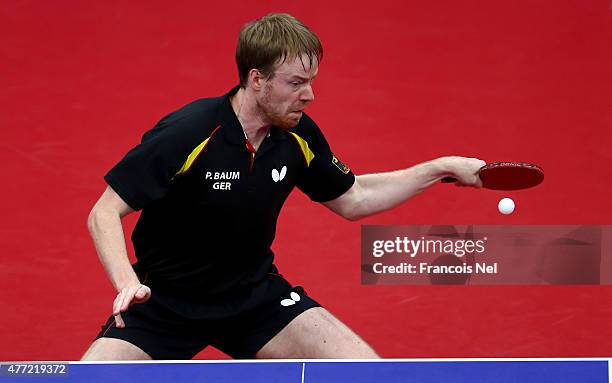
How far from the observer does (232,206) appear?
11.5ft

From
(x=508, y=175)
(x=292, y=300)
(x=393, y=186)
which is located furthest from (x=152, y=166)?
(x=508, y=175)

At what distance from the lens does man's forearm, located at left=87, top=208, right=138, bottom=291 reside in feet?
10.6

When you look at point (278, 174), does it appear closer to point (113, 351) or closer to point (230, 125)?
point (230, 125)

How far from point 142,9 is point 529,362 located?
3184 millimetres

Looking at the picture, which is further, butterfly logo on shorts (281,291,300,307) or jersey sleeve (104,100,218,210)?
butterfly logo on shorts (281,291,300,307)

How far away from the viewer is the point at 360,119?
5.67 m

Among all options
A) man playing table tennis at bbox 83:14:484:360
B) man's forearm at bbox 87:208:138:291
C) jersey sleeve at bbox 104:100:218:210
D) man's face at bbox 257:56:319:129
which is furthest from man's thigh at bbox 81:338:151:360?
man's face at bbox 257:56:319:129

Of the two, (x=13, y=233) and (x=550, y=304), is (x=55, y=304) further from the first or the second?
(x=550, y=304)

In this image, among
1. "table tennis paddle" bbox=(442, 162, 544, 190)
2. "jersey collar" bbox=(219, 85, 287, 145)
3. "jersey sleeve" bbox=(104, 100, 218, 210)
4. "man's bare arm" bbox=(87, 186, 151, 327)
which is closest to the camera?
"man's bare arm" bbox=(87, 186, 151, 327)

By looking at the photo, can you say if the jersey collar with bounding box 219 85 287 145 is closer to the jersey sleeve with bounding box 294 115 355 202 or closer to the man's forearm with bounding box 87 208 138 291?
the jersey sleeve with bounding box 294 115 355 202

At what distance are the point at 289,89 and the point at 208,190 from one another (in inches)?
13.2

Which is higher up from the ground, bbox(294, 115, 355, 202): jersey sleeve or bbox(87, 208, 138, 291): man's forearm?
bbox(294, 115, 355, 202): jersey sleeve

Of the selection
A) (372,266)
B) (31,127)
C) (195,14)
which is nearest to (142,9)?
(195,14)

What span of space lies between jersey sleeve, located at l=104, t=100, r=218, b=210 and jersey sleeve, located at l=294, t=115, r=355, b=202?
396mm
